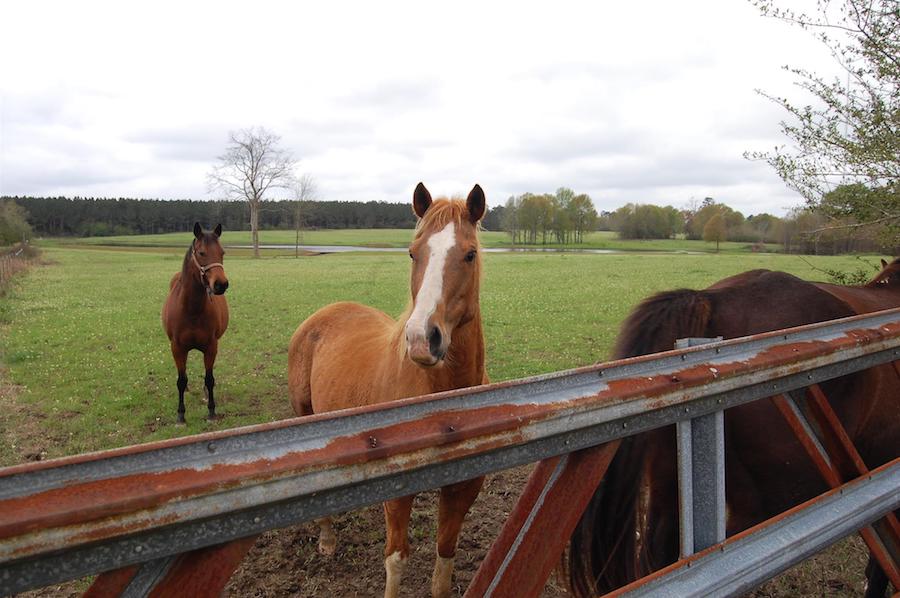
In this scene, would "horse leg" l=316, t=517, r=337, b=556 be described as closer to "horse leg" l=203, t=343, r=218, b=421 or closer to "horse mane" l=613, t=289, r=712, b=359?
"horse mane" l=613, t=289, r=712, b=359

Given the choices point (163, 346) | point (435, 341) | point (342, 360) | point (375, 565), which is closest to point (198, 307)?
point (342, 360)

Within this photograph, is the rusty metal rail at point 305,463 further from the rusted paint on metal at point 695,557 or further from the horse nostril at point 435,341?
the horse nostril at point 435,341

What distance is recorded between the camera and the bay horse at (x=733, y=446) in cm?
271

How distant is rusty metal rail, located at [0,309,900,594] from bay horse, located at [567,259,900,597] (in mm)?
1322

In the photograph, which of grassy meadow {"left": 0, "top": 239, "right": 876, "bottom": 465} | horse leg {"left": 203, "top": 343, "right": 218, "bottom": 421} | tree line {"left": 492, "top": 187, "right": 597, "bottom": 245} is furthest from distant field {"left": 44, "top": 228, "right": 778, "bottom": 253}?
horse leg {"left": 203, "top": 343, "right": 218, "bottom": 421}

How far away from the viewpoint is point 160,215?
9375 cm

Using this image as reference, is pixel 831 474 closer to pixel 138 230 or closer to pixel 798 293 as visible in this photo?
pixel 798 293

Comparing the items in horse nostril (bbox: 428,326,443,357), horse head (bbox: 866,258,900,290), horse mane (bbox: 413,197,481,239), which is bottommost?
horse nostril (bbox: 428,326,443,357)

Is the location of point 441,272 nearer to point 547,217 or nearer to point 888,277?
point 888,277

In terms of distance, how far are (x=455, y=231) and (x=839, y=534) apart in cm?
224

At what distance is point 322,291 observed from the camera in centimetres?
2123

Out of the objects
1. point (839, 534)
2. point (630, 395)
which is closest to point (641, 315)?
point (839, 534)

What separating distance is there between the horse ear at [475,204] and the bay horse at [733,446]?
1148mm

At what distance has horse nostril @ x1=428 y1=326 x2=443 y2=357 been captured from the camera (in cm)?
273
